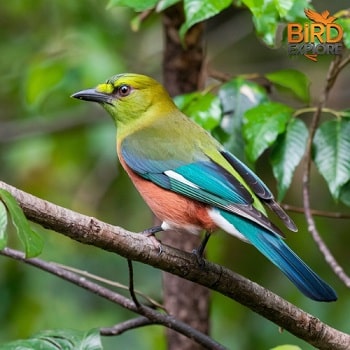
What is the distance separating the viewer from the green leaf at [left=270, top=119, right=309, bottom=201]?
12.4ft

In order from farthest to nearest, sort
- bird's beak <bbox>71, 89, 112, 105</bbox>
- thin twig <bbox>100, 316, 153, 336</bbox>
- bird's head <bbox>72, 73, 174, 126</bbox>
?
bird's head <bbox>72, 73, 174, 126</bbox> < bird's beak <bbox>71, 89, 112, 105</bbox> < thin twig <bbox>100, 316, 153, 336</bbox>

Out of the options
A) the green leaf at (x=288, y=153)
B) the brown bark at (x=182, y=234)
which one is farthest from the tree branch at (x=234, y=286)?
the brown bark at (x=182, y=234)

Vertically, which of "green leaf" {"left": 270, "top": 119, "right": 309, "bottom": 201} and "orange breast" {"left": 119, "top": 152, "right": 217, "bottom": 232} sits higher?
"green leaf" {"left": 270, "top": 119, "right": 309, "bottom": 201}

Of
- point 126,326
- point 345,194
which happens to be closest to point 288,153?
point 345,194

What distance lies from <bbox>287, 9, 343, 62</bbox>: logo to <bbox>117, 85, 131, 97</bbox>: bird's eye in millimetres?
858

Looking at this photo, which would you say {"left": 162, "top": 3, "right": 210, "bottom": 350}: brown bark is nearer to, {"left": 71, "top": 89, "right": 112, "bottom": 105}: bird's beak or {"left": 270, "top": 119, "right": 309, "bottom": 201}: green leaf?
{"left": 71, "top": 89, "right": 112, "bottom": 105}: bird's beak

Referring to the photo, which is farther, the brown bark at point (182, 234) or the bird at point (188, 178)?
the brown bark at point (182, 234)

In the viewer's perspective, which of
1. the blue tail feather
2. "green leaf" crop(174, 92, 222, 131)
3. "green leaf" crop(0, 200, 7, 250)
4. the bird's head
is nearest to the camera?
"green leaf" crop(0, 200, 7, 250)

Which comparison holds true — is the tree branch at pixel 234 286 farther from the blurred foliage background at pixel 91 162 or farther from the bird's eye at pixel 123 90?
the blurred foliage background at pixel 91 162

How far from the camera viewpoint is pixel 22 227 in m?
2.64

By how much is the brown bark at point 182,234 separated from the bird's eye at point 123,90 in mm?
349

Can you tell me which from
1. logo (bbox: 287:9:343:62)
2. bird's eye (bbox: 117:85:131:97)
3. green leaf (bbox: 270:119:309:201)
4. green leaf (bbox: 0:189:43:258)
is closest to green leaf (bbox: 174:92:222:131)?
green leaf (bbox: 270:119:309:201)

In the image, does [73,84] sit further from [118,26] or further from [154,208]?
[154,208]

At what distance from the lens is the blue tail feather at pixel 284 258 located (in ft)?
10.6
